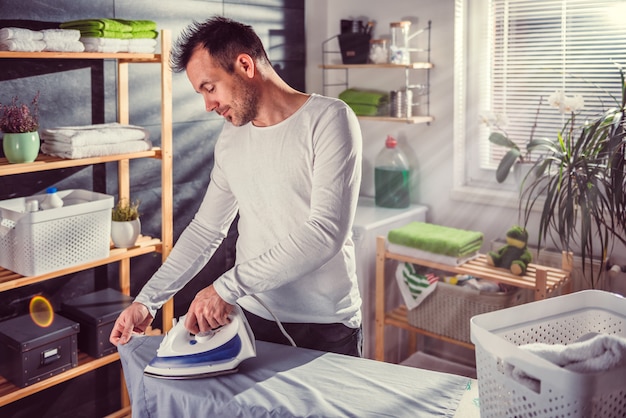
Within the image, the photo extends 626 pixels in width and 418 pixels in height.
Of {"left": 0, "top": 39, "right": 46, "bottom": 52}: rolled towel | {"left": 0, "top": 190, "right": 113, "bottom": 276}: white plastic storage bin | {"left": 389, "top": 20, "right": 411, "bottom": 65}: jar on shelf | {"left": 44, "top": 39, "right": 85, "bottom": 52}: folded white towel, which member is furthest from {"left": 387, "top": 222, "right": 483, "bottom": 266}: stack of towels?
{"left": 0, "top": 39, "right": 46, "bottom": 52}: rolled towel

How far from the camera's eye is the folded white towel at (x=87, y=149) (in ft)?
7.87

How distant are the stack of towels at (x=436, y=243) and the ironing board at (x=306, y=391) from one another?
1.36 metres

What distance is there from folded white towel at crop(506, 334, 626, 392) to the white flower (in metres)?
1.83

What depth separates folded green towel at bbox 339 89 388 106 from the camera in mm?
3340

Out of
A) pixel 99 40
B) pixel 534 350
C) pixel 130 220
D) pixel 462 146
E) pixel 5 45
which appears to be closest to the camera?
pixel 534 350

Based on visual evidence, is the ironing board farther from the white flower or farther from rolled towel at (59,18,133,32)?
the white flower

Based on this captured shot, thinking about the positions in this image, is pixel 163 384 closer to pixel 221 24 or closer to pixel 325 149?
pixel 325 149

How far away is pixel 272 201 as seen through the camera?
6.06 feet

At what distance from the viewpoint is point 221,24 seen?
70.5 inches

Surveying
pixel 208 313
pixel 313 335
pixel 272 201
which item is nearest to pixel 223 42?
pixel 272 201

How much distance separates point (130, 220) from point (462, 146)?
1.58 meters

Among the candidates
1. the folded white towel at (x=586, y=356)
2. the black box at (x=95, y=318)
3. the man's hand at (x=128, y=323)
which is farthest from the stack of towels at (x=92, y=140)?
the folded white towel at (x=586, y=356)

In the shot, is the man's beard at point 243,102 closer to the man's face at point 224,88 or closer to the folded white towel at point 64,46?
the man's face at point 224,88

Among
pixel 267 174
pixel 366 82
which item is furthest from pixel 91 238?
pixel 366 82
